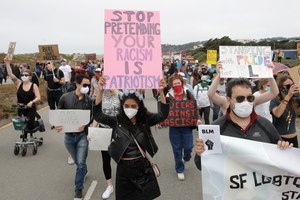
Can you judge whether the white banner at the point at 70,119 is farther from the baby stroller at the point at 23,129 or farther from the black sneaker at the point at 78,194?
the baby stroller at the point at 23,129

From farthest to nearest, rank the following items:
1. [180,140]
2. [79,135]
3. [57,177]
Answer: [57,177], [180,140], [79,135]

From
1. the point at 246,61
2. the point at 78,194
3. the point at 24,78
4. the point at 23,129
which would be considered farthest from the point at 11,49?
the point at 246,61

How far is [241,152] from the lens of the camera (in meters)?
2.88

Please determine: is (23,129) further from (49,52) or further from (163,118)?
(49,52)

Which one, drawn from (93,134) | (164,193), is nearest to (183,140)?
(164,193)

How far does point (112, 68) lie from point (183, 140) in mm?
2558

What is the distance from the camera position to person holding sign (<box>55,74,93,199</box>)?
5.01 meters

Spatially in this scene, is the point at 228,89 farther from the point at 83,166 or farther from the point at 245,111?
the point at 83,166

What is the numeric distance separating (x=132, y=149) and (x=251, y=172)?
4.25 ft

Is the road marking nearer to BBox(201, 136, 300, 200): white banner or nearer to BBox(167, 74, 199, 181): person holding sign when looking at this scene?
BBox(167, 74, 199, 181): person holding sign

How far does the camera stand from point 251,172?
2904mm

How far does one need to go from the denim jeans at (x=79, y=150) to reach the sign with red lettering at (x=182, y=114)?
4.48 feet

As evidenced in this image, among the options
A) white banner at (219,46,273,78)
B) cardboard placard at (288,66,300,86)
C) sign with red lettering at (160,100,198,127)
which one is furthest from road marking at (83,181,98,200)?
cardboard placard at (288,66,300,86)

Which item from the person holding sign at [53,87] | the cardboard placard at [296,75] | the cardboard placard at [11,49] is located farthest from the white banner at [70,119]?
the person holding sign at [53,87]
